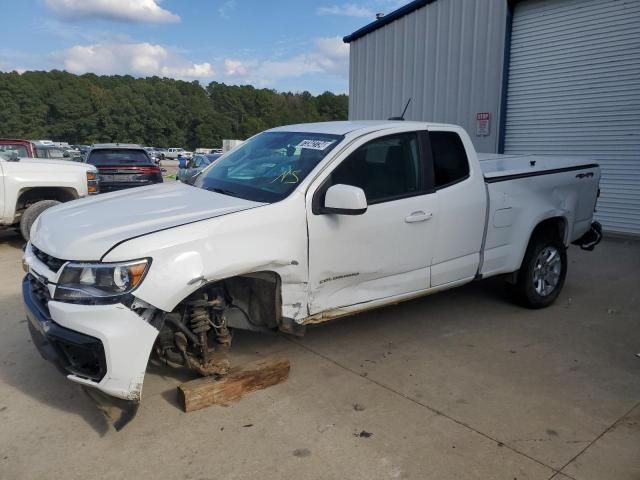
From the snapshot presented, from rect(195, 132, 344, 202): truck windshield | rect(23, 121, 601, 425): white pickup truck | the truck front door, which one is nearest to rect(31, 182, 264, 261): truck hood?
rect(23, 121, 601, 425): white pickup truck

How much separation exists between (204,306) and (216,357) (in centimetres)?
50

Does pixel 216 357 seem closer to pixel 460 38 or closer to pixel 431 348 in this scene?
pixel 431 348

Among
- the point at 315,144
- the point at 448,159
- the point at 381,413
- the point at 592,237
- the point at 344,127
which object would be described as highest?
the point at 344,127

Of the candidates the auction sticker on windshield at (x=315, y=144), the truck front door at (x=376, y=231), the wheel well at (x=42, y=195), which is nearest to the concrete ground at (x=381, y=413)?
the truck front door at (x=376, y=231)

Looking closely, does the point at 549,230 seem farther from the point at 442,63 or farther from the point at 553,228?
the point at 442,63

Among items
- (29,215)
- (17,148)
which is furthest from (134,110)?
(29,215)

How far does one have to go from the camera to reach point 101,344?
2.72 m

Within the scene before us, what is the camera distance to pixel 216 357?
3.53 m

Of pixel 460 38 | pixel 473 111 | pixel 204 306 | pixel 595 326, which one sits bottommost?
pixel 595 326

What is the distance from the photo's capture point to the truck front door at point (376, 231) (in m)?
3.54

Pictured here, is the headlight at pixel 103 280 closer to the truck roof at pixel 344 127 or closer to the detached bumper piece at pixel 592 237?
the truck roof at pixel 344 127

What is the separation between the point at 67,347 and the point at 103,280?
443mm

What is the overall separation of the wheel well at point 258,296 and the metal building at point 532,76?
8.28m

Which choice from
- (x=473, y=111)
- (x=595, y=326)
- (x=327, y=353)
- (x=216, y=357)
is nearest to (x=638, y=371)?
(x=595, y=326)
